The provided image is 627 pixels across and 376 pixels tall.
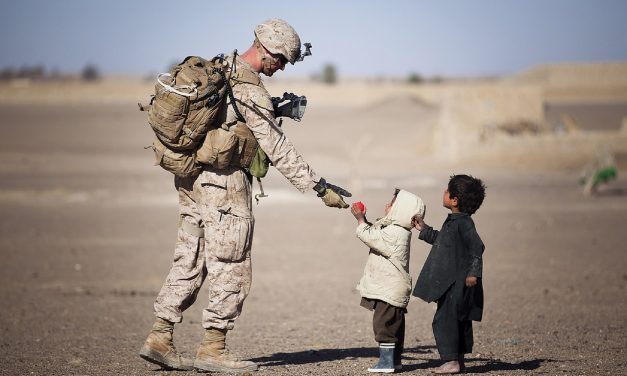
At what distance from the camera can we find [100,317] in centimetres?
1077

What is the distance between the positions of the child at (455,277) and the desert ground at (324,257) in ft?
1.18

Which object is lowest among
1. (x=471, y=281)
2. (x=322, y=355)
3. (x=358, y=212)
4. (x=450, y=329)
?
(x=322, y=355)

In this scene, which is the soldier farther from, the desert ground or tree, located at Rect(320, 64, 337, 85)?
tree, located at Rect(320, 64, 337, 85)

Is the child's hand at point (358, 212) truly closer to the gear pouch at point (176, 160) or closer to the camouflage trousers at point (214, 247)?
the camouflage trousers at point (214, 247)

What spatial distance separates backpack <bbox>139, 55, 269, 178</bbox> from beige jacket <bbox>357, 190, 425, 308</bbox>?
99 centimetres

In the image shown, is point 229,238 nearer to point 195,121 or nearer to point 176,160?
point 176,160

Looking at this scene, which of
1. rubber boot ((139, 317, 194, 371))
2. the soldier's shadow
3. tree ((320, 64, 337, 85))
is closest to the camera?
rubber boot ((139, 317, 194, 371))

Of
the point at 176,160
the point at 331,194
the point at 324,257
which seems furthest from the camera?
the point at 324,257

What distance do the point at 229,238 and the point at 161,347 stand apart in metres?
0.89

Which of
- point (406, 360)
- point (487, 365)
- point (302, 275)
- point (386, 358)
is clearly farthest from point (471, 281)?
point (302, 275)

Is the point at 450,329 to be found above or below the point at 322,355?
above

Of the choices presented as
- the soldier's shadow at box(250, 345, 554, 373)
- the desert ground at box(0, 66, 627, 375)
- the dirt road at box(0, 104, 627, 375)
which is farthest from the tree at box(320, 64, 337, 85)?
the soldier's shadow at box(250, 345, 554, 373)

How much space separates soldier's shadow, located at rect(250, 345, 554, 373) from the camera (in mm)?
7016

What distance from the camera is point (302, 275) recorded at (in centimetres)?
1434
